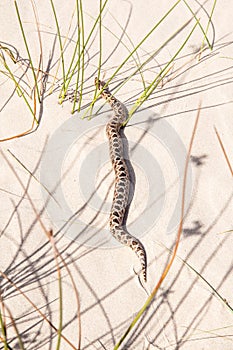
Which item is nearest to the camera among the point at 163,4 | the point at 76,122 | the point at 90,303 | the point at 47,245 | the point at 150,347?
the point at 150,347

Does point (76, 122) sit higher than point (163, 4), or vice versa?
point (163, 4)

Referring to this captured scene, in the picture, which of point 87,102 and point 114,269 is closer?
point 114,269

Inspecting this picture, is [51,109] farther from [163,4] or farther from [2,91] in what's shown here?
[163,4]

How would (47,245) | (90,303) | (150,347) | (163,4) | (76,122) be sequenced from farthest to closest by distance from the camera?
1. (163,4)
2. (76,122)
3. (47,245)
4. (90,303)
5. (150,347)

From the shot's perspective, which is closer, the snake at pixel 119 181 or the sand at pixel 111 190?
the sand at pixel 111 190

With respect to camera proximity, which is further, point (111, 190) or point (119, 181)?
point (111, 190)

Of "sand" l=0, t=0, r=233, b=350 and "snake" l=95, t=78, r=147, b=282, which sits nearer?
"sand" l=0, t=0, r=233, b=350

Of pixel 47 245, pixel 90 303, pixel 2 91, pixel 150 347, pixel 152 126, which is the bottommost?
pixel 150 347

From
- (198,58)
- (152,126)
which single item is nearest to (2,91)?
(152,126)
